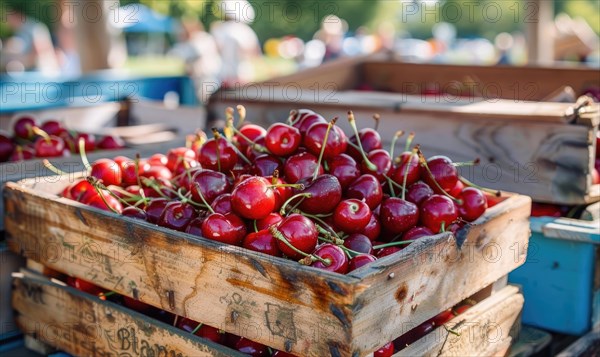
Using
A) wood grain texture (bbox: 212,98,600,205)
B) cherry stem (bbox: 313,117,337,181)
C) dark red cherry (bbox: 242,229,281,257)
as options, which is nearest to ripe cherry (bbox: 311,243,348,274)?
dark red cherry (bbox: 242,229,281,257)

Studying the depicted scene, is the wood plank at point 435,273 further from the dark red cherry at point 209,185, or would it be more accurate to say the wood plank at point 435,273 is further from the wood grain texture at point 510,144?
the dark red cherry at point 209,185

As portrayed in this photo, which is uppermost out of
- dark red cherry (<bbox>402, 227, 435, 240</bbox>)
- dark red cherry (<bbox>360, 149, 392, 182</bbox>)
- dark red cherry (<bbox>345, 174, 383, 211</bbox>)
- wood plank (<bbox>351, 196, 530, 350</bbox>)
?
dark red cherry (<bbox>360, 149, 392, 182</bbox>)

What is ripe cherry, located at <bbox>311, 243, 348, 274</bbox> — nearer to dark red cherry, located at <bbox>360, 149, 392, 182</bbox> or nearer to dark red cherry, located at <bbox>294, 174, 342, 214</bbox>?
dark red cherry, located at <bbox>294, 174, 342, 214</bbox>

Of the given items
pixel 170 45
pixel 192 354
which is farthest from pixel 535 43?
pixel 170 45

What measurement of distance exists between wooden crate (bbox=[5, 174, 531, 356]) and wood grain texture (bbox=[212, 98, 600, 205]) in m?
0.40

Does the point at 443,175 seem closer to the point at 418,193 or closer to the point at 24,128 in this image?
the point at 418,193

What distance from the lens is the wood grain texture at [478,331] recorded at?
1995 mm

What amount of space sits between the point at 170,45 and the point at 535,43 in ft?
144

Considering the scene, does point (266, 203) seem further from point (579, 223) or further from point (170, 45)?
point (170, 45)

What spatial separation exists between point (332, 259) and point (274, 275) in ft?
0.53

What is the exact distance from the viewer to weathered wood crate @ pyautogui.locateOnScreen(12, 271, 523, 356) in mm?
2021

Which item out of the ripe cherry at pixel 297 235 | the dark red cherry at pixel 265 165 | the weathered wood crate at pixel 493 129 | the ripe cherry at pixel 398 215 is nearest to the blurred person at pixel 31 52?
the weathered wood crate at pixel 493 129

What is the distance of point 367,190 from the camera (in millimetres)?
2172

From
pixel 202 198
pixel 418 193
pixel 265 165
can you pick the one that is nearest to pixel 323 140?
pixel 265 165
